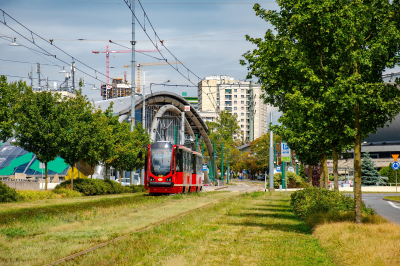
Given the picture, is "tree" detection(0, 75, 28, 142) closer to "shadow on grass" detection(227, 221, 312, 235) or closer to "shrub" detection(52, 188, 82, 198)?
"shrub" detection(52, 188, 82, 198)

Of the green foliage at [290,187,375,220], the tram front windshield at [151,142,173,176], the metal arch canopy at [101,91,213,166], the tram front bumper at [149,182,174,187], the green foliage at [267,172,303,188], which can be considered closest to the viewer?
the green foliage at [290,187,375,220]

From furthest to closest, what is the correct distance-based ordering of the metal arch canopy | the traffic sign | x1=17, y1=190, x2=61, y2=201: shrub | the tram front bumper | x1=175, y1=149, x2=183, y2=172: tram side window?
1. the metal arch canopy
2. x1=175, y1=149, x2=183, y2=172: tram side window
3. the tram front bumper
4. the traffic sign
5. x1=17, y1=190, x2=61, y2=201: shrub

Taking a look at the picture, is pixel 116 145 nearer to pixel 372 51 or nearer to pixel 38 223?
pixel 38 223

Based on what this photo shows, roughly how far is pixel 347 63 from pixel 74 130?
70.0 ft

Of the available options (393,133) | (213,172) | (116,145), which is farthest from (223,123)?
(116,145)

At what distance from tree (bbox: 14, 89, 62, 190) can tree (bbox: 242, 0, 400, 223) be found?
1891 centimetres

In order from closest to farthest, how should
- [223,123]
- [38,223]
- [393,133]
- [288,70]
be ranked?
[38,223] < [288,70] < [393,133] < [223,123]

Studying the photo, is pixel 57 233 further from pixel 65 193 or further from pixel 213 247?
pixel 65 193

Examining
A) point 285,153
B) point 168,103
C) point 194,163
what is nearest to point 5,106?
point 285,153

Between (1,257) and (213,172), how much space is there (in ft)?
329

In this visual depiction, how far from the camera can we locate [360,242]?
358 inches

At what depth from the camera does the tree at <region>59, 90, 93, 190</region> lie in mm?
29562

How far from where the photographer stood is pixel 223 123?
5207 inches

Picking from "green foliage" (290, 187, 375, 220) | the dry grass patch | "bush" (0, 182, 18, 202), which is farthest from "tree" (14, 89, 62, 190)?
the dry grass patch
